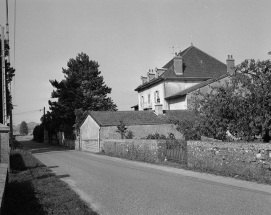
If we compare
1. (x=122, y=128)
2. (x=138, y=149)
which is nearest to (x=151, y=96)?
(x=122, y=128)

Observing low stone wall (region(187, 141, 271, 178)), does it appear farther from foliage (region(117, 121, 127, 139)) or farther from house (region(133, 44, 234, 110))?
house (region(133, 44, 234, 110))

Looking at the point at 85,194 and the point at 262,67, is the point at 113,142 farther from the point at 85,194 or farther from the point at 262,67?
the point at 85,194

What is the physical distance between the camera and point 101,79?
5300 cm

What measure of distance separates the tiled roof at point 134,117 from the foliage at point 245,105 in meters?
14.9

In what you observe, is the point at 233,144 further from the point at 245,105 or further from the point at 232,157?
the point at 245,105

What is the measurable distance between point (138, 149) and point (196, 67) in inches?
1049

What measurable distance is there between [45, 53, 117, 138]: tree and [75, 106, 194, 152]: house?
561 inches

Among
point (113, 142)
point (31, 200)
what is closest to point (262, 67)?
point (31, 200)

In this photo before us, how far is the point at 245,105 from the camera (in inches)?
558

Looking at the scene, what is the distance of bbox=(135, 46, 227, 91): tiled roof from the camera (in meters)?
42.6

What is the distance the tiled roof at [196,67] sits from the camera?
42.6 metres

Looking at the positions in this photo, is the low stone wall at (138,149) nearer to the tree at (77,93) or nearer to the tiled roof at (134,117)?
the tiled roof at (134,117)

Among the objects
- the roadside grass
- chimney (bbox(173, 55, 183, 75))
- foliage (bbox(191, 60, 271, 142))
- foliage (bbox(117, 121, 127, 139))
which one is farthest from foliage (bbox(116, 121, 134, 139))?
the roadside grass

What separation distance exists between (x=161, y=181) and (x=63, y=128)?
41.2 meters
